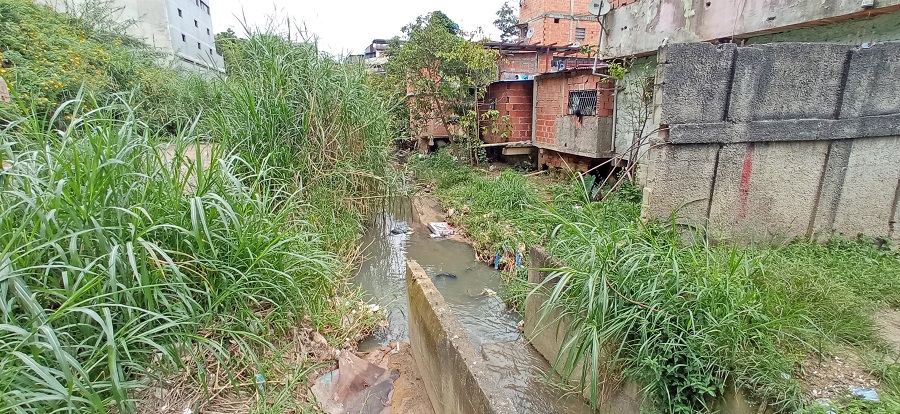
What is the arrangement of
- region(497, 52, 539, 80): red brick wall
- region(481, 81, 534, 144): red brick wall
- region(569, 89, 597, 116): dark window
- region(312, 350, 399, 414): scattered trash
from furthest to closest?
region(497, 52, 539, 80): red brick wall < region(481, 81, 534, 144): red brick wall < region(569, 89, 597, 116): dark window < region(312, 350, 399, 414): scattered trash

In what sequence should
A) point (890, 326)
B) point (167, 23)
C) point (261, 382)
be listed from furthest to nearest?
point (167, 23) → point (890, 326) → point (261, 382)

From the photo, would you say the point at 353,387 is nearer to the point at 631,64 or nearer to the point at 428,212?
the point at 428,212

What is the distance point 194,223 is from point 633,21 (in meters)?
7.47

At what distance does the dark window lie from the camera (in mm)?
7143

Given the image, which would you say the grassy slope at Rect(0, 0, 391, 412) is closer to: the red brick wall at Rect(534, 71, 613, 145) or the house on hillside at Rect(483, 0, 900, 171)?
the house on hillside at Rect(483, 0, 900, 171)

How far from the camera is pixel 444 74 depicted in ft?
29.8

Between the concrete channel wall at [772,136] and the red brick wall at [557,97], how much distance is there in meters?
3.68

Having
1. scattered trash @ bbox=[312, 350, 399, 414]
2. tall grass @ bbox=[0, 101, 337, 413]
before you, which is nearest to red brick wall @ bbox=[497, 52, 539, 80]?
scattered trash @ bbox=[312, 350, 399, 414]

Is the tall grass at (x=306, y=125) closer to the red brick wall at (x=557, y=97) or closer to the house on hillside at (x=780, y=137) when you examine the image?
the house on hillside at (x=780, y=137)

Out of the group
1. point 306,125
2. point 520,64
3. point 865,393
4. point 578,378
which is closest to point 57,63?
point 306,125

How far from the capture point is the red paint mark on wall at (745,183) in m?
3.28

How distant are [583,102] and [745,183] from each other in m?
4.45

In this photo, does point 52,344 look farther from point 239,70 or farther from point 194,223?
point 239,70

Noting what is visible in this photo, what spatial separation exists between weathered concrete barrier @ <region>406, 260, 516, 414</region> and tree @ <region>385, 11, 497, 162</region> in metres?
6.42
